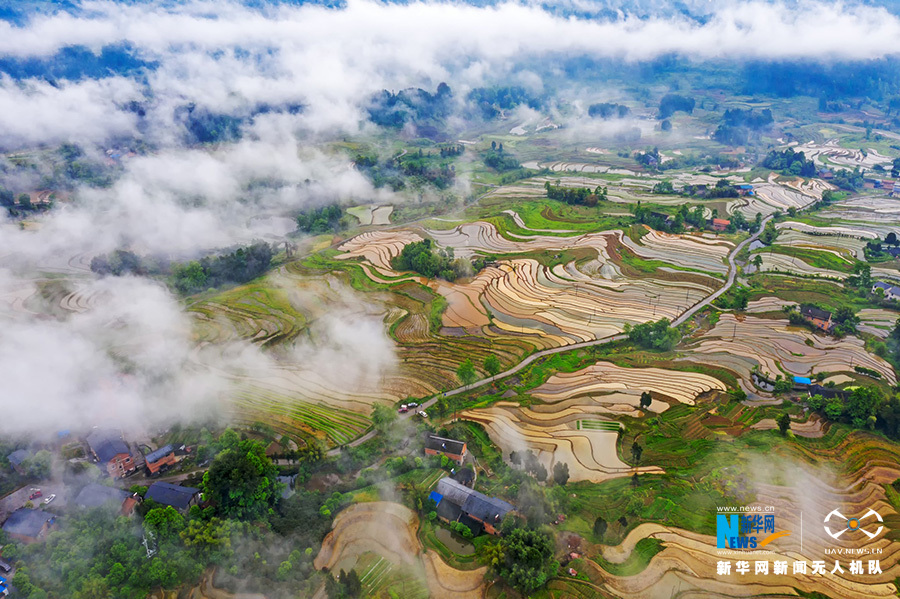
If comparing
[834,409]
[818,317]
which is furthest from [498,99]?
[834,409]

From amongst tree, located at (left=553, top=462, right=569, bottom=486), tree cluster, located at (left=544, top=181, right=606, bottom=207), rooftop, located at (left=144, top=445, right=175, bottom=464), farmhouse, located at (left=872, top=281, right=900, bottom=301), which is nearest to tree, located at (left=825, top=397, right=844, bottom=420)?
tree, located at (left=553, top=462, right=569, bottom=486)

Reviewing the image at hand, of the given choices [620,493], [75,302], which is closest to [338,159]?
[75,302]

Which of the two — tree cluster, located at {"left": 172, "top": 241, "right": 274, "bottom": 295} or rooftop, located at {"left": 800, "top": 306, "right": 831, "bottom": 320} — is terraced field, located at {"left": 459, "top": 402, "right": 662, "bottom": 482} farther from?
tree cluster, located at {"left": 172, "top": 241, "right": 274, "bottom": 295}

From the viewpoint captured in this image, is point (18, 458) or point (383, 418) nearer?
point (18, 458)

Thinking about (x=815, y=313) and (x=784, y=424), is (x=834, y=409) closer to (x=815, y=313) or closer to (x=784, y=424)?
(x=784, y=424)

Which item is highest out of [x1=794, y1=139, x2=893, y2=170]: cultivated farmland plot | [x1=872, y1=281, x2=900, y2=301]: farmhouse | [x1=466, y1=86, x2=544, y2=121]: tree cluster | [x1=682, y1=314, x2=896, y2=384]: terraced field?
[x1=466, y1=86, x2=544, y2=121]: tree cluster

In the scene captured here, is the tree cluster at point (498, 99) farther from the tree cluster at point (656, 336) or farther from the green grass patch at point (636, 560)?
the green grass patch at point (636, 560)
